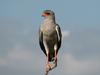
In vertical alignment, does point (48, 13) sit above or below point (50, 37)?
above

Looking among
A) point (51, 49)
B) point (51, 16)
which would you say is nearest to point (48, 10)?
point (51, 16)

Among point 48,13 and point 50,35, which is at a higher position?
point 48,13

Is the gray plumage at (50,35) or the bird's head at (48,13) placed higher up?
the bird's head at (48,13)

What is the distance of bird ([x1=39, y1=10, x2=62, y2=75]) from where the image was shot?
21359 mm

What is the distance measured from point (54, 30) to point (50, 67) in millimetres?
1558

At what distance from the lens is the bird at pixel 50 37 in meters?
21.4

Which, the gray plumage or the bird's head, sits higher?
the bird's head

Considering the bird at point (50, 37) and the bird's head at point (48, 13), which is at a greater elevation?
the bird's head at point (48, 13)

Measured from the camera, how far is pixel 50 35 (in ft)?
70.3

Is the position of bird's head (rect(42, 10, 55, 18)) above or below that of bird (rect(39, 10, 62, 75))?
above

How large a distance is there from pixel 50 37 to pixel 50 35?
3.8 inches

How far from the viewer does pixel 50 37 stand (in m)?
21.5

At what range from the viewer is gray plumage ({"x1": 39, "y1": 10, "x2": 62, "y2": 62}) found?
2138cm

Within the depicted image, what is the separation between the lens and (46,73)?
20812 mm
